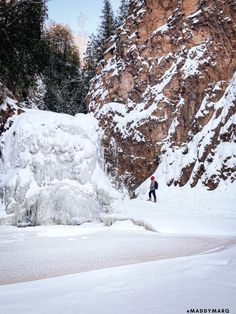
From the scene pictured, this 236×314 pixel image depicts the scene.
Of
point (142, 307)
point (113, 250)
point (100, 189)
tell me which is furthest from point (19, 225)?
point (142, 307)

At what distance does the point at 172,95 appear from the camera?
77.6 feet

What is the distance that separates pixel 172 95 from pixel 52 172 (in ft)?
37.6

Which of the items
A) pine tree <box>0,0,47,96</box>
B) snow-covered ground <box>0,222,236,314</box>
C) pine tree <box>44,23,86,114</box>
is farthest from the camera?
pine tree <box>44,23,86,114</box>

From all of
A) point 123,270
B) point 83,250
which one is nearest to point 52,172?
point 83,250

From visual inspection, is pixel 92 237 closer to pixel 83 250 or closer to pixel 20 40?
pixel 83 250

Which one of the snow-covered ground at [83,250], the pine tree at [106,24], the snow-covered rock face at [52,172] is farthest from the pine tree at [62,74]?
the snow-covered ground at [83,250]

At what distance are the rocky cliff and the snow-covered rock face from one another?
22.0 feet

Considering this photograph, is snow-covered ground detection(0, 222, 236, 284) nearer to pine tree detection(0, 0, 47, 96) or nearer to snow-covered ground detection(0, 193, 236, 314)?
snow-covered ground detection(0, 193, 236, 314)

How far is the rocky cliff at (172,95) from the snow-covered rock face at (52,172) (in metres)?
6.71

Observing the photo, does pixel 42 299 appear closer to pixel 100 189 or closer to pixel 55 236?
pixel 55 236

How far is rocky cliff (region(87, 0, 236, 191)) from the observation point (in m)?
20.3

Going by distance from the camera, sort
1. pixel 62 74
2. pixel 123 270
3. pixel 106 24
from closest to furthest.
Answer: pixel 123 270, pixel 106 24, pixel 62 74

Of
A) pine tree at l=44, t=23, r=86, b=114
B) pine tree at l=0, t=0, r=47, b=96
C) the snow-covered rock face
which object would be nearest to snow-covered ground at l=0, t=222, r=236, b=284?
the snow-covered rock face

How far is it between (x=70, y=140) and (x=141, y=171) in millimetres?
8791
